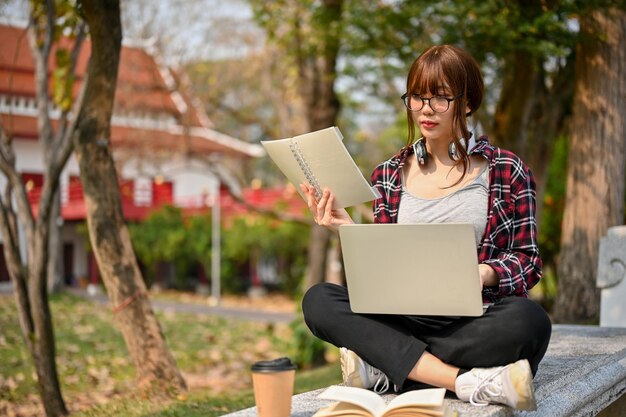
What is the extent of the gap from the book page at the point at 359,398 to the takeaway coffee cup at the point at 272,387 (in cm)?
13

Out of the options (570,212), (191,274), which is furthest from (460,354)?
(191,274)

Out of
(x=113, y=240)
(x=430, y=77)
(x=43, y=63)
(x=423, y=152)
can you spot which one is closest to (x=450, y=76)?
(x=430, y=77)

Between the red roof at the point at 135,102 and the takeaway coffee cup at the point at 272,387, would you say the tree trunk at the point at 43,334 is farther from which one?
the red roof at the point at 135,102

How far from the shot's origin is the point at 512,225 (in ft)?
9.91

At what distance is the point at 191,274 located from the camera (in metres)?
20.9

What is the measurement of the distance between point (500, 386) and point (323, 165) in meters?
0.88

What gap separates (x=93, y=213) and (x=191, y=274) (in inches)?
627

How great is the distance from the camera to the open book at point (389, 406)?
2.32 m

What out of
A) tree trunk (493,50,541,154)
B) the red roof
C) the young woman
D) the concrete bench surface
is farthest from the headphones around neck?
the red roof

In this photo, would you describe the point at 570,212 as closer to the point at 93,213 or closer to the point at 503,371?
the point at 93,213

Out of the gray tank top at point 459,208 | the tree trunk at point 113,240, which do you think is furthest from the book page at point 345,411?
the tree trunk at point 113,240

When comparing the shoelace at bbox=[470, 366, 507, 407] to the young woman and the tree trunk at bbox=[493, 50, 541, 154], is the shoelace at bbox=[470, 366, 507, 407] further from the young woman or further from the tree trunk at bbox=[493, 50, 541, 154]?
the tree trunk at bbox=[493, 50, 541, 154]

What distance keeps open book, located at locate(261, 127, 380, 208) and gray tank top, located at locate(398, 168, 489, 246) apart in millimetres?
280

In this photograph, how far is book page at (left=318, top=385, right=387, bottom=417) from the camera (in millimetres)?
2363
